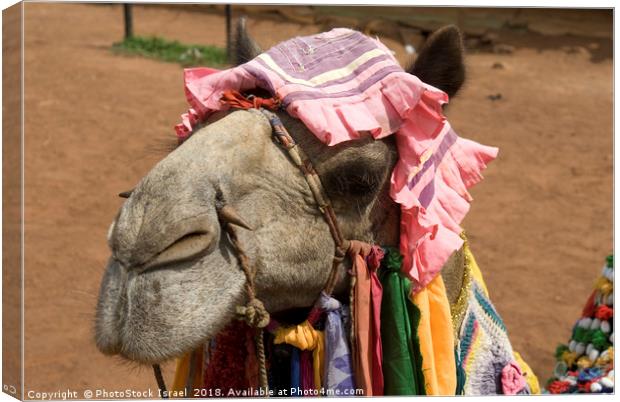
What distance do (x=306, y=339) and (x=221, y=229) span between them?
498 millimetres

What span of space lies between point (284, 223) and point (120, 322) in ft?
1.76

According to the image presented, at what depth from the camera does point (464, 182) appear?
9.30 feet

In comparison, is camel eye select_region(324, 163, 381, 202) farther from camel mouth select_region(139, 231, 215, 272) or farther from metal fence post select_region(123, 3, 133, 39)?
metal fence post select_region(123, 3, 133, 39)

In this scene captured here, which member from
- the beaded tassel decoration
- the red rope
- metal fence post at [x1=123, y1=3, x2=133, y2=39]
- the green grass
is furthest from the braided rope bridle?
metal fence post at [x1=123, y1=3, x2=133, y2=39]

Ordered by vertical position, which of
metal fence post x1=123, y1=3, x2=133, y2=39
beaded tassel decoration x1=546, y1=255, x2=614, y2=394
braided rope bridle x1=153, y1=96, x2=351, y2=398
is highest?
braided rope bridle x1=153, y1=96, x2=351, y2=398

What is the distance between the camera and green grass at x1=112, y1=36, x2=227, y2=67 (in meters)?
15.1

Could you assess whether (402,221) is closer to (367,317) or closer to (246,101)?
(367,317)

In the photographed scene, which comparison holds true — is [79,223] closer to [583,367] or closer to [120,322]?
[583,367]

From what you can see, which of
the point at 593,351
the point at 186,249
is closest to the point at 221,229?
the point at 186,249

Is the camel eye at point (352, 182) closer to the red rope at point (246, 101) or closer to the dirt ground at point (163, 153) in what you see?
the red rope at point (246, 101)

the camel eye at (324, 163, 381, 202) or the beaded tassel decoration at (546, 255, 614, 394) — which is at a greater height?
the camel eye at (324, 163, 381, 202)

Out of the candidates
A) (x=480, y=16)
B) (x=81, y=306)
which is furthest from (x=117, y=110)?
(x=480, y=16)

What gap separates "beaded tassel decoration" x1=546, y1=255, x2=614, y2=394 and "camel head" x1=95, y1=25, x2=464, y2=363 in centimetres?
134

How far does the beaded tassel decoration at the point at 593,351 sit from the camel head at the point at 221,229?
1344 mm
